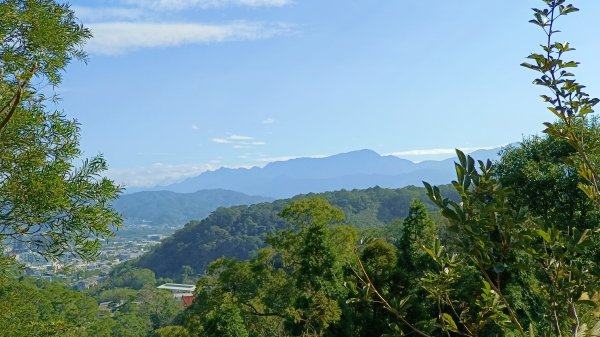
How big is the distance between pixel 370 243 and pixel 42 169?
3856mm

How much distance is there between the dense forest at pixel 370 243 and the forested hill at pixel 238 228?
75.8 meters

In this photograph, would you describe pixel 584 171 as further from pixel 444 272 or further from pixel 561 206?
pixel 561 206

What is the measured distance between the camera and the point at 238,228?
119 m

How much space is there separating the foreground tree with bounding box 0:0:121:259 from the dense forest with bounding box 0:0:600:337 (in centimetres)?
1

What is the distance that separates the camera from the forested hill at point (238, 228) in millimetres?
107188

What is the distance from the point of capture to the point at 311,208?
17031mm

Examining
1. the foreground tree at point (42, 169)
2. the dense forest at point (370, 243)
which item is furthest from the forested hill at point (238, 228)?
the foreground tree at point (42, 169)

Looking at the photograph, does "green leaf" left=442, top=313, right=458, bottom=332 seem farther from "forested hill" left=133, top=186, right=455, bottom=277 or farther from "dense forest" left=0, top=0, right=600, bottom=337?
"forested hill" left=133, top=186, right=455, bottom=277

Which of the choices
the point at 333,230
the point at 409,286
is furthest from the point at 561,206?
the point at 333,230

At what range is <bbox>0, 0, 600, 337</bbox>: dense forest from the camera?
2080mm

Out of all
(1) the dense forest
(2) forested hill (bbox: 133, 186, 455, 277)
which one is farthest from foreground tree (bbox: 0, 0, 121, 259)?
(2) forested hill (bbox: 133, 186, 455, 277)

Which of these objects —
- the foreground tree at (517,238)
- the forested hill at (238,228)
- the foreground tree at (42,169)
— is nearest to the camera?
the foreground tree at (517,238)

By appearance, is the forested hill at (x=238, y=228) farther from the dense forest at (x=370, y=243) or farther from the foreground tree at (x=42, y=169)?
the foreground tree at (x=42, y=169)

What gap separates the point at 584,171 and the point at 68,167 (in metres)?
4.68
